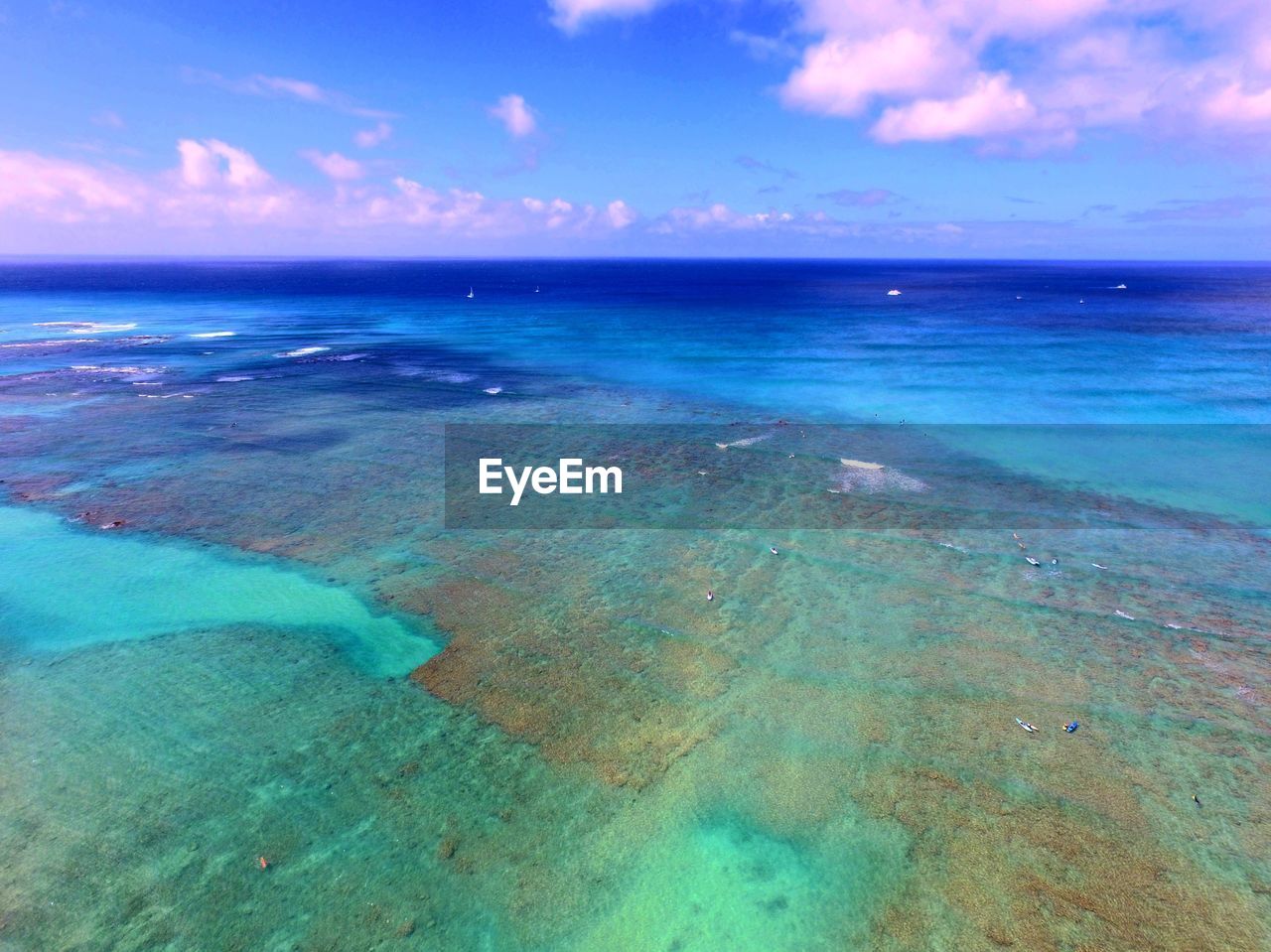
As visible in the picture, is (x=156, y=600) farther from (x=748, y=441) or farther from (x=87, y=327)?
(x=87, y=327)

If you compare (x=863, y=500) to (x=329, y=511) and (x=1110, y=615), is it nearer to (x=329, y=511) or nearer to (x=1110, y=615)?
(x=1110, y=615)

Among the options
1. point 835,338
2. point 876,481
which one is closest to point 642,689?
point 876,481

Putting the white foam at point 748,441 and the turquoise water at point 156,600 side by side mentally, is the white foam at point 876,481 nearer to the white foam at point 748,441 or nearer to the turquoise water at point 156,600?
the white foam at point 748,441

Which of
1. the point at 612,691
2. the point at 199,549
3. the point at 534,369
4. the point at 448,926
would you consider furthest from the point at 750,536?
the point at 534,369

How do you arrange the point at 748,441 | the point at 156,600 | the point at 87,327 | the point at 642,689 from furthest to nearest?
the point at 87,327 → the point at 748,441 → the point at 156,600 → the point at 642,689

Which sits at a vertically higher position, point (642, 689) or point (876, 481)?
point (876, 481)

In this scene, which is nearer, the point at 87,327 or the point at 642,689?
the point at 642,689

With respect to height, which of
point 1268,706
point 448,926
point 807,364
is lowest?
point 448,926

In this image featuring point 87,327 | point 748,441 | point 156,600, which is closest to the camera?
point 156,600

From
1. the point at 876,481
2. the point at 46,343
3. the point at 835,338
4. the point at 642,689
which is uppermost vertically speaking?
the point at 835,338
